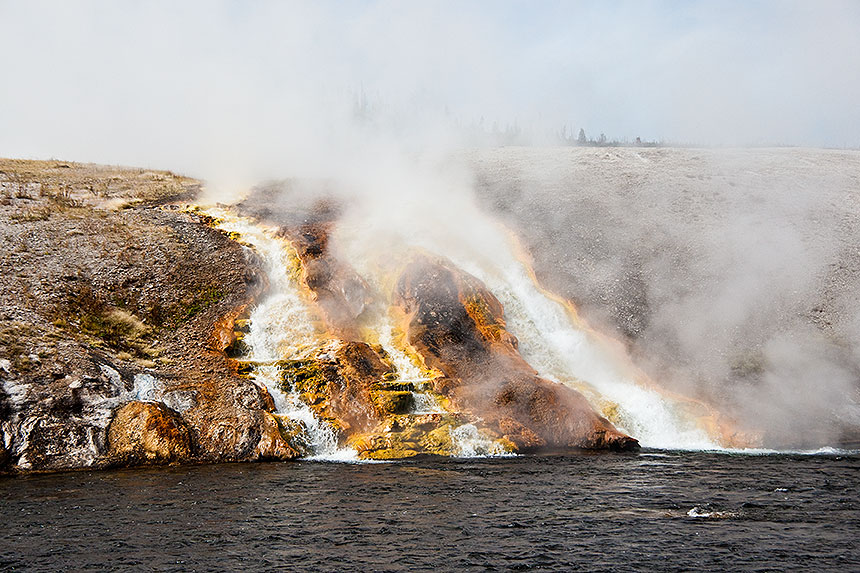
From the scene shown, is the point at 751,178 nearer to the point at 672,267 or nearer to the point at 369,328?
the point at 672,267

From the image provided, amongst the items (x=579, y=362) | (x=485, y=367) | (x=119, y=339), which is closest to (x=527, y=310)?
(x=579, y=362)

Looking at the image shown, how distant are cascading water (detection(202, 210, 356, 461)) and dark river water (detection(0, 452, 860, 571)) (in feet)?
6.91

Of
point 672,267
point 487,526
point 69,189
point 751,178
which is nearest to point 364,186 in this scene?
point 69,189

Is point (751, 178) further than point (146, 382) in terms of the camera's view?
Yes

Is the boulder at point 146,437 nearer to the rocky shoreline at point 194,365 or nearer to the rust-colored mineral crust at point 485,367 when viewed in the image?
the rocky shoreline at point 194,365

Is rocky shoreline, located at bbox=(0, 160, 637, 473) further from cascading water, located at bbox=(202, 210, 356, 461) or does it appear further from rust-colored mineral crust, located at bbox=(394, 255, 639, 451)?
cascading water, located at bbox=(202, 210, 356, 461)

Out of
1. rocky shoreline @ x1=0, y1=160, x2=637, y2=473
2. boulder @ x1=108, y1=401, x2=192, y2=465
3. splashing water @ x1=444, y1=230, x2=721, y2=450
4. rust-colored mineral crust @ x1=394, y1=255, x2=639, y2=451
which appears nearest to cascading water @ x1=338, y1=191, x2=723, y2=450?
splashing water @ x1=444, y1=230, x2=721, y2=450

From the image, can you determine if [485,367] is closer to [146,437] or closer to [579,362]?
[579,362]

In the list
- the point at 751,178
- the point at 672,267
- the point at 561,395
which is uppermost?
the point at 751,178

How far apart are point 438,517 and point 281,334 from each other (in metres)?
14.5

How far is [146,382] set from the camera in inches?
875

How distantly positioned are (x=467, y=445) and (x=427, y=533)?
29.0 ft

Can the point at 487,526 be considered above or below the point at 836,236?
below

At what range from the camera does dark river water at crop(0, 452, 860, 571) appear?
12.0 meters
